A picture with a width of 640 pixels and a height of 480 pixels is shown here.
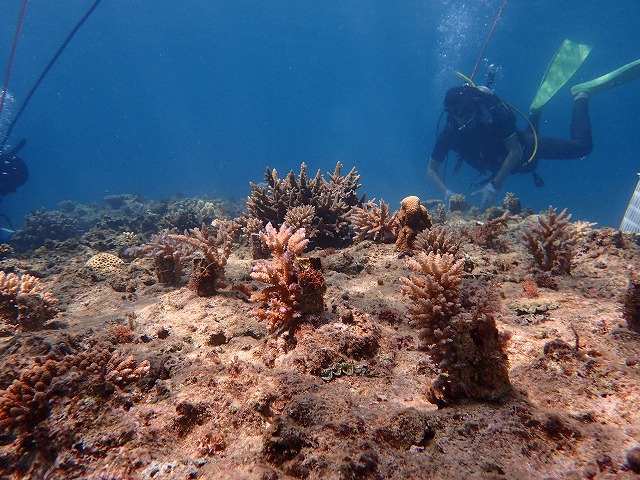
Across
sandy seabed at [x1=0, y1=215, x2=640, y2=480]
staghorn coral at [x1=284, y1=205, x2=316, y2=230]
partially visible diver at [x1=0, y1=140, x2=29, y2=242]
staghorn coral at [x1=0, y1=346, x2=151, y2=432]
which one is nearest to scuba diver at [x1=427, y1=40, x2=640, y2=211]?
staghorn coral at [x1=284, y1=205, x2=316, y2=230]

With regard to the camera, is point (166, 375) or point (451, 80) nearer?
point (166, 375)

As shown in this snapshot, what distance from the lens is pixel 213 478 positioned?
5.61 ft

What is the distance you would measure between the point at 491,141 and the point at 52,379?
619 inches

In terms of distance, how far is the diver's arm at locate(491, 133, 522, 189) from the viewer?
13.1m

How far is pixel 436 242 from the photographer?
466 cm

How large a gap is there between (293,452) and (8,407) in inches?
90.6

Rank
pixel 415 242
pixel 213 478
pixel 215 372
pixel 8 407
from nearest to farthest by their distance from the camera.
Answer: pixel 213 478
pixel 8 407
pixel 215 372
pixel 415 242

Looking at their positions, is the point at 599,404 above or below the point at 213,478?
above

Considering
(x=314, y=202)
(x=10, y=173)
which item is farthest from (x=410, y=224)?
(x=10, y=173)

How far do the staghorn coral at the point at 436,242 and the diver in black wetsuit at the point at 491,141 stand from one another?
10.3 m

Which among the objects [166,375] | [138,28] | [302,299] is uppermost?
[138,28]

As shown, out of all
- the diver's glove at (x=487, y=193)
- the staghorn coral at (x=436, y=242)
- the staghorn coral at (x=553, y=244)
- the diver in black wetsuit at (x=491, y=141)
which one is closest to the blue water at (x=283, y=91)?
the diver in black wetsuit at (x=491, y=141)

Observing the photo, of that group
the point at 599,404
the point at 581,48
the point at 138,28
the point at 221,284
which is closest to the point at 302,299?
the point at 221,284

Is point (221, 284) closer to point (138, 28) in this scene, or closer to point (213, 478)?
point (213, 478)
